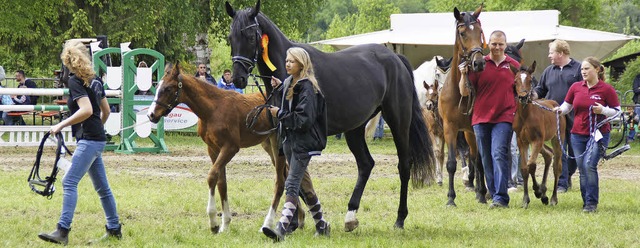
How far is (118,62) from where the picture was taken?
32250mm

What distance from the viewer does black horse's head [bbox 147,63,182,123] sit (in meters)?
8.86

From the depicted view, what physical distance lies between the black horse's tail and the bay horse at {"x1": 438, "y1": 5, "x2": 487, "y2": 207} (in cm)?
76

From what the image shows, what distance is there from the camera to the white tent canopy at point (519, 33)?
72.3ft

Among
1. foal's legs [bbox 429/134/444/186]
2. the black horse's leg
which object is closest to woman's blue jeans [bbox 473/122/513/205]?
the black horse's leg

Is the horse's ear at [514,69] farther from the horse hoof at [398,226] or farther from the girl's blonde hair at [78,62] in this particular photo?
the girl's blonde hair at [78,62]

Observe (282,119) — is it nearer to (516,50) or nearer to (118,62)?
(516,50)

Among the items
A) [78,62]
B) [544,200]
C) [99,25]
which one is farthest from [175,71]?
[99,25]

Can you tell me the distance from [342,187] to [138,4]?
17.8 metres

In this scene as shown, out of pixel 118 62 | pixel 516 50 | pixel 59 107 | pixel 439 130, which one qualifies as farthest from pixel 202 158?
pixel 118 62

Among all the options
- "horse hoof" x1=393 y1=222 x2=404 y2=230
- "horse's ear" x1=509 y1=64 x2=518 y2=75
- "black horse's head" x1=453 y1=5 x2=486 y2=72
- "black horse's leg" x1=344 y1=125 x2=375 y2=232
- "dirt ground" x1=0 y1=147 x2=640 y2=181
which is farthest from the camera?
"dirt ground" x1=0 y1=147 x2=640 y2=181

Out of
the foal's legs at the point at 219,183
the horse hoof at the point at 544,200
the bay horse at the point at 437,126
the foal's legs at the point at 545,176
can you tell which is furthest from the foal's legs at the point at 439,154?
the foal's legs at the point at 219,183

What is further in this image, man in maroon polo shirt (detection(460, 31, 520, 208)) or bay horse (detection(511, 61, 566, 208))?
bay horse (detection(511, 61, 566, 208))

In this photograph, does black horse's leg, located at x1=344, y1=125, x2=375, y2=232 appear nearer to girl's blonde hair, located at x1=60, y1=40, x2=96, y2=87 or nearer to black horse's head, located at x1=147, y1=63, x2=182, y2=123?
black horse's head, located at x1=147, y1=63, x2=182, y2=123

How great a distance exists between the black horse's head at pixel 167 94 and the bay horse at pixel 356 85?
2.14 ft
